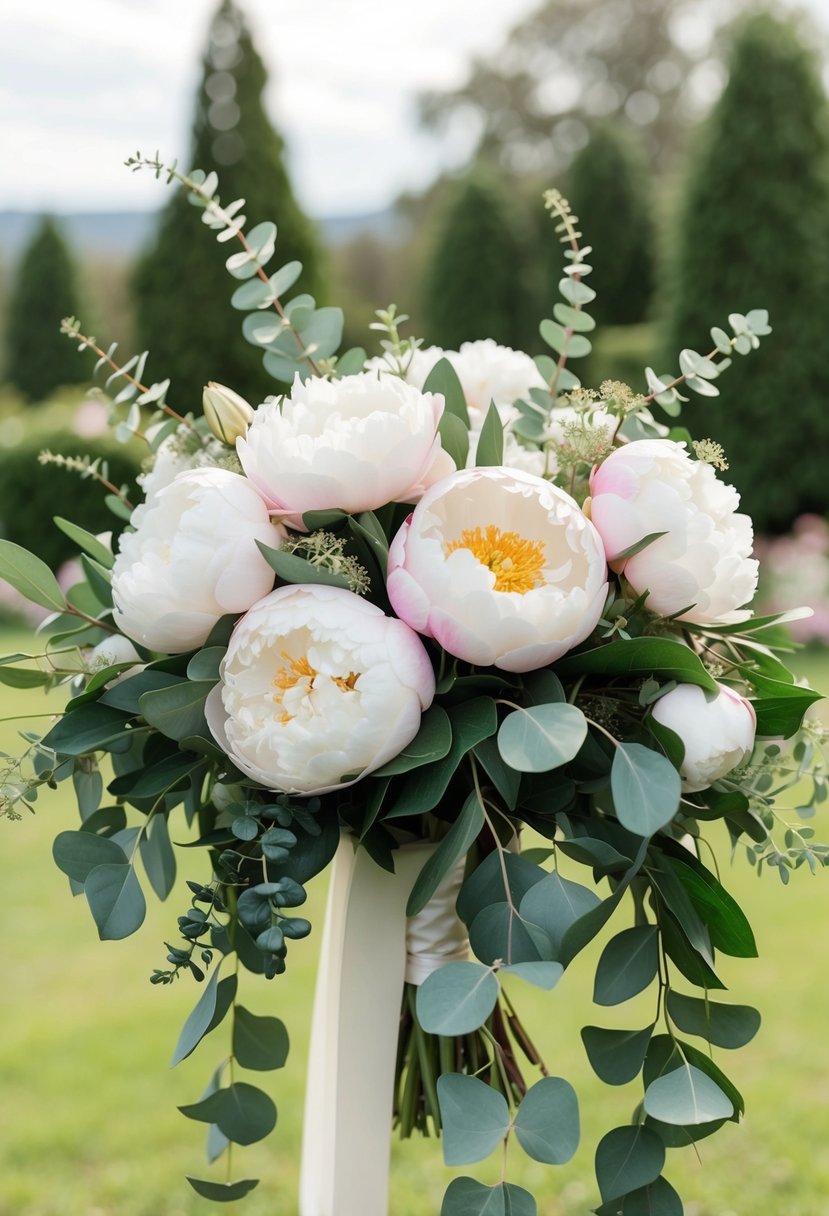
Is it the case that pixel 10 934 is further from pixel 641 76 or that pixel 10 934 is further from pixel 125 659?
pixel 641 76

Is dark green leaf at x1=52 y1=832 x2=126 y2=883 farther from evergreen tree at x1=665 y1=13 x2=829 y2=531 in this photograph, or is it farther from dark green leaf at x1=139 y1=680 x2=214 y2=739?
evergreen tree at x1=665 y1=13 x2=829 y2=531

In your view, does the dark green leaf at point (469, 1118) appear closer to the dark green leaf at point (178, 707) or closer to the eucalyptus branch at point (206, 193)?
the dark green leaf at point (178, 707)

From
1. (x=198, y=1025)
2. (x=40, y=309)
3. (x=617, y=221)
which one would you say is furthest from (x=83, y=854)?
(x=40, y=309)

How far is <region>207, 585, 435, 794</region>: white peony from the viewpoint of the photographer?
78 cm

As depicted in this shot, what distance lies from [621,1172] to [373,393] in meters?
0.57

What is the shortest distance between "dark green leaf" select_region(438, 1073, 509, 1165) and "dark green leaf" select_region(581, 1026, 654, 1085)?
0.11 meters

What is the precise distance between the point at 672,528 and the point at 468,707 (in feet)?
0.63

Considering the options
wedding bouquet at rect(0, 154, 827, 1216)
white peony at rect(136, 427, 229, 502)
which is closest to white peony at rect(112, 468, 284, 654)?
wedding bouquet at rect(0, 154, 827, 1216)

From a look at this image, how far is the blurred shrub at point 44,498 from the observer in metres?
7.34

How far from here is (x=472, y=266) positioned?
1116 cm

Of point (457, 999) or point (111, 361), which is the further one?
point (111, 361)

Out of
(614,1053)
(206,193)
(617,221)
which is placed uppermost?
(206,193)

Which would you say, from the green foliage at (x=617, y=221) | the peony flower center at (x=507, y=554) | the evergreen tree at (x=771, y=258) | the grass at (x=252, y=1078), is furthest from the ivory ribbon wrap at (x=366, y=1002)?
the green foliage at (x=617, y=221)

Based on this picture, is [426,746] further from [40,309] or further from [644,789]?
[40,309]
